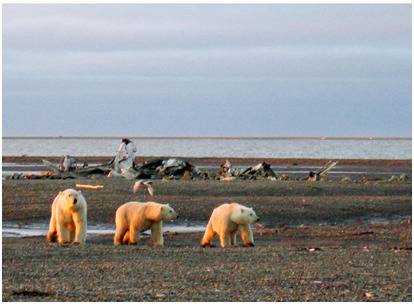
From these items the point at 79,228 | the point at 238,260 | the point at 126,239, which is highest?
the point at 79,228

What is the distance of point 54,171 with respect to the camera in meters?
40.8

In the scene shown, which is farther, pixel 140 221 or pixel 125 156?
pixel 125 156

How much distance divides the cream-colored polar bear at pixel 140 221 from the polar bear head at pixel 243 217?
3.78 ft

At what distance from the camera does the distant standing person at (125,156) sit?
129 feet

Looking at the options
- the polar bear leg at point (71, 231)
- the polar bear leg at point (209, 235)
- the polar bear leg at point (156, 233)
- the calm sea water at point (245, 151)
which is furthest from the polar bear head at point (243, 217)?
the calm sea water at point (245, 151)

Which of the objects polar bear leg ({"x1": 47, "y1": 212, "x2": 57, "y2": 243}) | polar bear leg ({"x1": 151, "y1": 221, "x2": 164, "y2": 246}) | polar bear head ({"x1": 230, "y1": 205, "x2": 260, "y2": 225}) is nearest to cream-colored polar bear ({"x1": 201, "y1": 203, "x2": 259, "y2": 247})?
polar bear head ({"x1": 230, "y1": 205, "x2": 260, "y2": 225})

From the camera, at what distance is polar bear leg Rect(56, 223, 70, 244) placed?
19.1 metres

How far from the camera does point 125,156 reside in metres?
40.2

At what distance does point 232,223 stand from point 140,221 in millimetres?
1662

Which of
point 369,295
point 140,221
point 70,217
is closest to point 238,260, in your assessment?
point 140,221

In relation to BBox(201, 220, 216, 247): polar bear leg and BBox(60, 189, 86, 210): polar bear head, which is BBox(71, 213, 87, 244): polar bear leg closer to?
BBox(60, 189, 86, 210): polar bear head

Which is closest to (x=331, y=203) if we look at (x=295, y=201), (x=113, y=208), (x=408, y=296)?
(x=295, y=201)

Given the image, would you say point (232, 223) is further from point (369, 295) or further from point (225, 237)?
point (369, 295)

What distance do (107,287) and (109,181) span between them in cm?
2215
